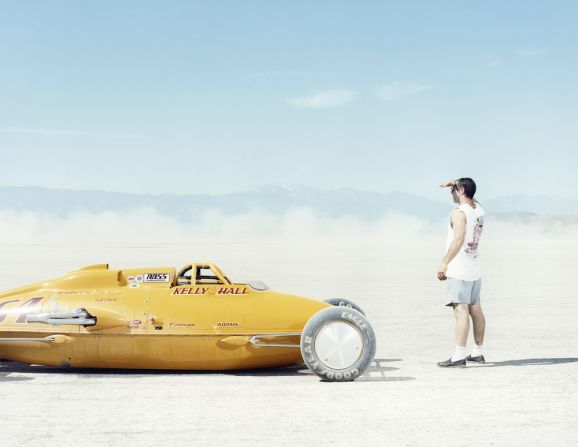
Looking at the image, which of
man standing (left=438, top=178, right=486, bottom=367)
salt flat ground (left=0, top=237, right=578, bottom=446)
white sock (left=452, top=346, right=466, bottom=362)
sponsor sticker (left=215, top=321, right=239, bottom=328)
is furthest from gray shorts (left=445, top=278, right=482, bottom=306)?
sponsor sticker (left=215, top=321, right=239, bottom=328)

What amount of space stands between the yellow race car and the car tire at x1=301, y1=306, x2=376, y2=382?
21 mm

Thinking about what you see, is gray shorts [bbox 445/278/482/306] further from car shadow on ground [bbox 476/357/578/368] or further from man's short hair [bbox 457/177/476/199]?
man's short hair [bbox 457/177/476/199]

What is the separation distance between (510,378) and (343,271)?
25003 millimetres

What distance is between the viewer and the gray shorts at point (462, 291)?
10.8m

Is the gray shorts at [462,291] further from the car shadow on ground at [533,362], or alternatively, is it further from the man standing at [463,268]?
the car shadow on ground at [533,362]

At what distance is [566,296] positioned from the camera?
72.0 feet

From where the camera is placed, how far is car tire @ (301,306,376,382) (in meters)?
9.69

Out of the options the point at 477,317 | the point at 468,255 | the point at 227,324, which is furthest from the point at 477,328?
the point at 227,324

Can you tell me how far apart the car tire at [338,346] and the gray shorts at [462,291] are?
156 cm

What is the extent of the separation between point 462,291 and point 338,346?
1.90 meters

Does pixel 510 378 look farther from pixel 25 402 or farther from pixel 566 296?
pixel 566 296

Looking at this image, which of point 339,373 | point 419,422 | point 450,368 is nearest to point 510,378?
point 450,368

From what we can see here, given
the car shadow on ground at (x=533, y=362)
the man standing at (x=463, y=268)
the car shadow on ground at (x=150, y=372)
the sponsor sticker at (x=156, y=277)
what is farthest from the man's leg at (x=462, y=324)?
the sponsor sticker at (x=156, y=277)

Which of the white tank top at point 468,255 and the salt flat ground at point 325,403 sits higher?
the white tank top at point 468,255
